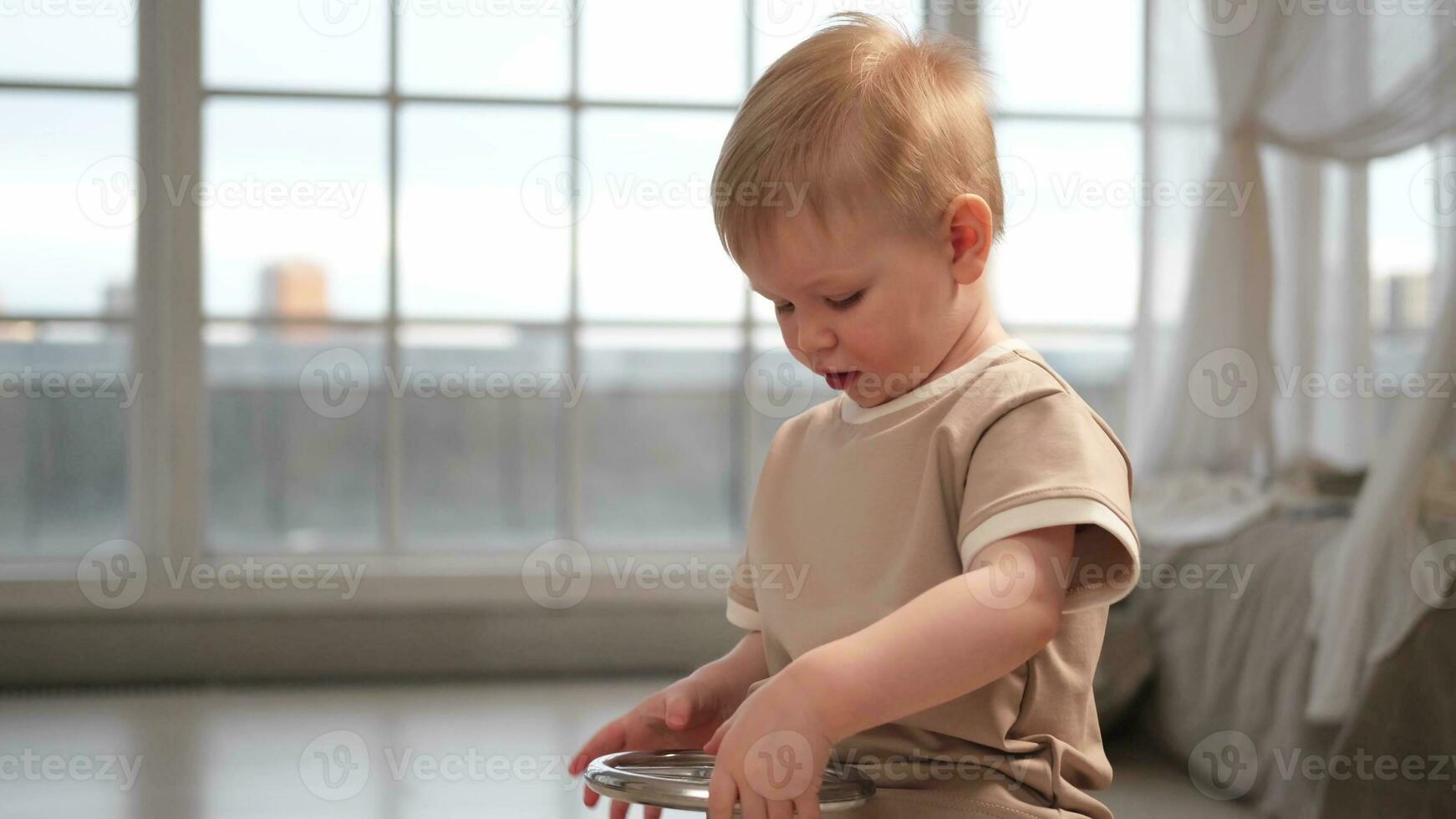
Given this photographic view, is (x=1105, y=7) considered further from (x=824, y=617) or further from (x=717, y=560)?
(x=824, y=617)

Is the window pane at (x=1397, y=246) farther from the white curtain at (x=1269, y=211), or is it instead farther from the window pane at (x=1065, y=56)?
the window pane at (x=1065, y=56)

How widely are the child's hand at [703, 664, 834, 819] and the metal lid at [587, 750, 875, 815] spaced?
16 millimetres

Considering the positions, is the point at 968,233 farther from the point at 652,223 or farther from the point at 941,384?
the point at 652,223

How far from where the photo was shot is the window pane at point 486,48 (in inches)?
115

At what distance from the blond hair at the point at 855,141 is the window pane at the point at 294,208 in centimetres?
230

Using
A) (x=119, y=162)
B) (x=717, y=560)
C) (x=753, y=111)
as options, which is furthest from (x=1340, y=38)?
(x=119, y=162)

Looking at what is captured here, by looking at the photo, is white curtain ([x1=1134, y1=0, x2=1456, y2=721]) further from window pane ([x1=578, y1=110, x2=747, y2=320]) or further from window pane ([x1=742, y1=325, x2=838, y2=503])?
window pane ([x1=578, y1=110, x2=747, y2=320])

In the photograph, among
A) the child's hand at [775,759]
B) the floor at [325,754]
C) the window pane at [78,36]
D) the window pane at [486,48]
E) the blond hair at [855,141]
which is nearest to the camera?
the child's hand at [775,759]

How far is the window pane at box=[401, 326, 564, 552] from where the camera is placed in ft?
9.65

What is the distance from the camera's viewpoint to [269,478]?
2924 millimetres

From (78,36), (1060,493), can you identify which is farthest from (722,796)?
(78,36)

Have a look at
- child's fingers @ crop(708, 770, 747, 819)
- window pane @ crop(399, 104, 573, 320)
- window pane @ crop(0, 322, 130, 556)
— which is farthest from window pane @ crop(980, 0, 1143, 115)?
child's fingers @ crop(708, 770, 747, 819)

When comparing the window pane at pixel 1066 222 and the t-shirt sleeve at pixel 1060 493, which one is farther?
the window pane at pixel 1066 222

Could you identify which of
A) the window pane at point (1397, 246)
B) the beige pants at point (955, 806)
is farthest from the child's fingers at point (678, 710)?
the window pane at point (1397, 246)
